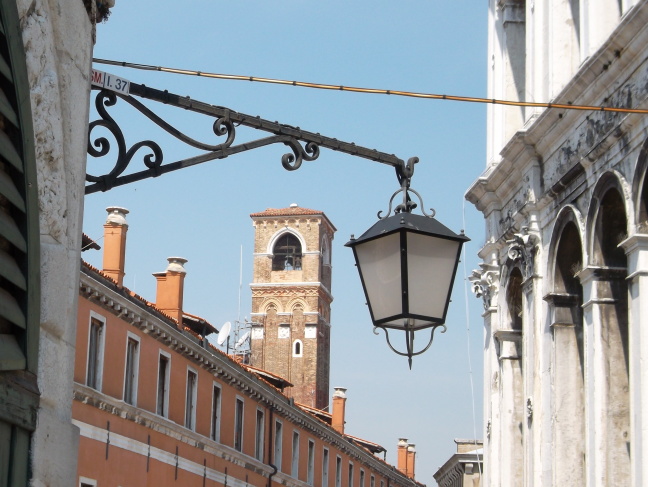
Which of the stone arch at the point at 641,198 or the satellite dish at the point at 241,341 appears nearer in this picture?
the stone arch at the point at 641,198

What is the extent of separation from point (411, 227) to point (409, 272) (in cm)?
17

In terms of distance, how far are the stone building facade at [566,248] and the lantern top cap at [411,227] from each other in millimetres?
6959

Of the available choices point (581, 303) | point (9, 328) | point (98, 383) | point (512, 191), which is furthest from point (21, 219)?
point (98, 383)

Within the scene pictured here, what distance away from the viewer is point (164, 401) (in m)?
25.5

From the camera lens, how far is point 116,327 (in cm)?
2270

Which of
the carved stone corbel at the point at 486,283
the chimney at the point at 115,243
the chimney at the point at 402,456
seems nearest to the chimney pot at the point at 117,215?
the chimney at the point at 115,243

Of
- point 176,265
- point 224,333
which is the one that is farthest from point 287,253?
point 176,265

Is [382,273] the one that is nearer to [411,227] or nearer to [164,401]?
[411,227]

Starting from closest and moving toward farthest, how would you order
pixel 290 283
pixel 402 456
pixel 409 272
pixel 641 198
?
pixel 409 272, pixel 641 198, pixel 402 456, pixel 290 283

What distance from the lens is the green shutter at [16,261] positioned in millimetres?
3393

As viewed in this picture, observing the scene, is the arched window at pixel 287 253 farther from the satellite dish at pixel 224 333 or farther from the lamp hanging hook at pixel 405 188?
the lamp hanging hook at pixel 405 188

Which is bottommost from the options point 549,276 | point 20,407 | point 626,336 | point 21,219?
point 20,407

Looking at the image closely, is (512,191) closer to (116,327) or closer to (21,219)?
(116,327)

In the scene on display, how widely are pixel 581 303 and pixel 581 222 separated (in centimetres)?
114
